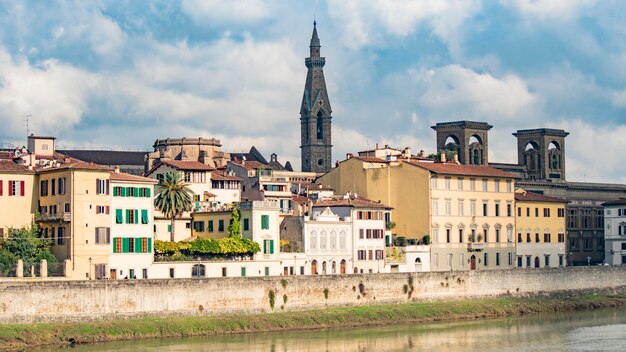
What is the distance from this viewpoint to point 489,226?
364 ft

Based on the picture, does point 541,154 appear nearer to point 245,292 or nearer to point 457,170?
point 457,170

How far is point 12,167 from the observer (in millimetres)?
82438

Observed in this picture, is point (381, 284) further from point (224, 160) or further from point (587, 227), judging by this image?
point (587, 227)

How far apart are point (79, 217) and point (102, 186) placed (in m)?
2.54

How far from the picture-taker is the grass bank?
225 ft

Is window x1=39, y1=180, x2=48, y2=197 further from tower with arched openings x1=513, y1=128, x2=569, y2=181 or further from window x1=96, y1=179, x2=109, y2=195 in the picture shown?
tower with arched openings x1=513, y1=128, x2=569, y2=181

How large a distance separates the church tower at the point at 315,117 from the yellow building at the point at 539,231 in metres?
58.0

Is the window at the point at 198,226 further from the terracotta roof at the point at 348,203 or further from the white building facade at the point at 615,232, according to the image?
the white building facade at the point at 615,232

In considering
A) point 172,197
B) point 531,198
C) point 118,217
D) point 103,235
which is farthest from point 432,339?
point 531,198

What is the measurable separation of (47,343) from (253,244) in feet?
74.4

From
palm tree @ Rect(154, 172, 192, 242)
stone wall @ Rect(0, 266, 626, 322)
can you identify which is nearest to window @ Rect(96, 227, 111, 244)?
stone wall @ Rect(0, 266, 626, 322)

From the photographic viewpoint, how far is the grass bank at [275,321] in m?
68.6

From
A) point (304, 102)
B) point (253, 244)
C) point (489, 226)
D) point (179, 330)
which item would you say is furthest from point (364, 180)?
point (304, 102)

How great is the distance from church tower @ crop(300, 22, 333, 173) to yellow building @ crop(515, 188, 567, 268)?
58.0 m
